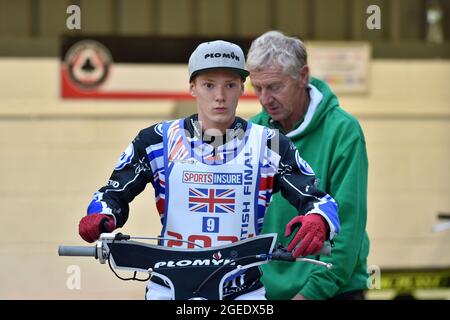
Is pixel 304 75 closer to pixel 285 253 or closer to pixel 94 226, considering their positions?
pixel 285 253

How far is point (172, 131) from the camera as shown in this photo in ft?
11.8

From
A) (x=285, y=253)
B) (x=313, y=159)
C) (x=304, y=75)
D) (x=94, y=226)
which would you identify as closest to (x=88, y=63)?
(x=304, y=75)

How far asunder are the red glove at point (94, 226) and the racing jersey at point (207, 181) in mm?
108

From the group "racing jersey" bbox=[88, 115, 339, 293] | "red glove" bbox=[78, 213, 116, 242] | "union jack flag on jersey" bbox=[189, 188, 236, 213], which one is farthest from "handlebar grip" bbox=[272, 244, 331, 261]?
"red glove" bbox=[78, 213, 116, 242]

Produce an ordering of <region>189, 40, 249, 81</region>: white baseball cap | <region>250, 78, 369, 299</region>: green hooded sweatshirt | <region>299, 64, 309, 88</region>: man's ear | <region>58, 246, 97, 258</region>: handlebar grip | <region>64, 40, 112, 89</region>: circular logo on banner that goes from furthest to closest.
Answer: <region>64, 40, 112, 89</region>: circular logo on banner, <region>299, 64, 309, 88</region>: man's ear, <region>250, 78, 369, 299</region>: green hooded sweatshirt, <region>189, 40, 249, 81</region>: white baseball cap, <region>58, 246, 97, 258</region>: handlebar grip

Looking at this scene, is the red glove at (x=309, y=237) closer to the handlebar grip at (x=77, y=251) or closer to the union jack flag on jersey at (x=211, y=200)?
the union jack flag on jersey at (x=211, y=200)

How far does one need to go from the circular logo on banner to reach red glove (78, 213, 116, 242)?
20.1 ft

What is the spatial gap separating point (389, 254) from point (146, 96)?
2.66 metres

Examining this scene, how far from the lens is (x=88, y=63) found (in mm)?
9336

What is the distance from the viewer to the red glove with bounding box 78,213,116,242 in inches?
131

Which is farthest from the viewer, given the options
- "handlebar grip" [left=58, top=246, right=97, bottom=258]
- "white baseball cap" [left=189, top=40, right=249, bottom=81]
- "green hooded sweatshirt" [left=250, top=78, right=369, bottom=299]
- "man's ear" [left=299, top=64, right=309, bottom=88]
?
"man's ear" [left=299, top=64, right=309, bottom=88]

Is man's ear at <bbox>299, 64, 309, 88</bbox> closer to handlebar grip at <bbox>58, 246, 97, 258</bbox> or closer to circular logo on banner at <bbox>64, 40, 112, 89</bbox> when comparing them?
handlebar grip at <bbox>58, 246, 97, 258</bbox>

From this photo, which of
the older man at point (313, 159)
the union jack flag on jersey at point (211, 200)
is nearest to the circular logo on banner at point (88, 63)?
the older man at point (313, 159)

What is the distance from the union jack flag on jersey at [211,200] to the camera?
3.51 metres
